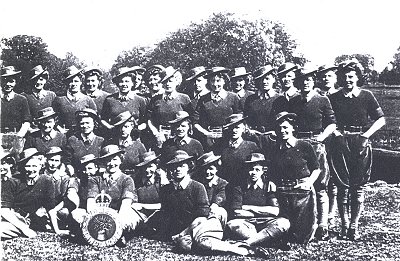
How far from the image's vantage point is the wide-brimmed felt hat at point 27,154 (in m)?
5.69

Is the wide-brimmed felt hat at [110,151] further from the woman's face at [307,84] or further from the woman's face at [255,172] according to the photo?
the woman's face at [307,84]

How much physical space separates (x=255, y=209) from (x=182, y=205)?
804 millimetres

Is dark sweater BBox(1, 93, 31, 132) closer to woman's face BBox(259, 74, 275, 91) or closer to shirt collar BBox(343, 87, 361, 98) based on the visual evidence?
woman's face BBox(259, 74, 275, 91)

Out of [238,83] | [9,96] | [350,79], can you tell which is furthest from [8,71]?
[350,79]

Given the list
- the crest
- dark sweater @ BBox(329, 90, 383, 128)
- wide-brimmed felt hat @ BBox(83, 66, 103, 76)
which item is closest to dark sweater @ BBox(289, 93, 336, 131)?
dark sweater @ BBox(329, 90, 383, 128)

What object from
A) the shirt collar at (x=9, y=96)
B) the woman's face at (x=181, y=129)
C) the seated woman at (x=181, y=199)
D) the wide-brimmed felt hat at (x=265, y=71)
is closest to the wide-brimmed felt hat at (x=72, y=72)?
the shirt collar at (x=9, y=96)

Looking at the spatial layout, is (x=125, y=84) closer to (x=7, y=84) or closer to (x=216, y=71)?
(x=216, y=71)

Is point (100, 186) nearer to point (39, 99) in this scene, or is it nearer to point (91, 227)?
point (91, 227)

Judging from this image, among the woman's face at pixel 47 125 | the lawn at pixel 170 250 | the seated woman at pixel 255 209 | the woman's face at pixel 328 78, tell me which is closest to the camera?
the lawn at pixel 170 250

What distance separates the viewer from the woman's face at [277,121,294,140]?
5.34 meters

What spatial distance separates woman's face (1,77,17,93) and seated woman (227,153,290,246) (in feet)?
10.3

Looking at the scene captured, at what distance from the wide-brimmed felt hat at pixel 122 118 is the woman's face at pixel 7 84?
1.44m

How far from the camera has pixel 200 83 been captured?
251 inches

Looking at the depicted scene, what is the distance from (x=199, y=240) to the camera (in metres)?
4.98
